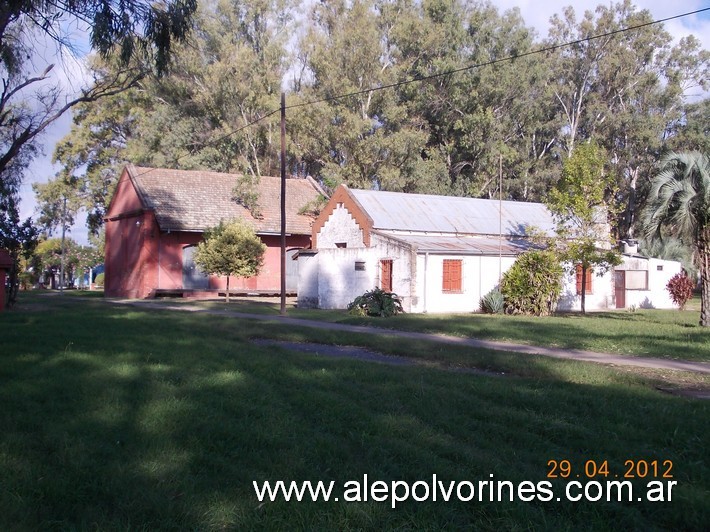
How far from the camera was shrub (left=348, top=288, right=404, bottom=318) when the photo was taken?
78.3 feet

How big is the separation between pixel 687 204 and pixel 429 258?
9.89 meters

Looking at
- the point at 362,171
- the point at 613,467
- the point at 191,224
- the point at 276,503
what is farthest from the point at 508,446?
the point at 362,171

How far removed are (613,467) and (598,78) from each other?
4959 centimetres

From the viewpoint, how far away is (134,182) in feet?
128

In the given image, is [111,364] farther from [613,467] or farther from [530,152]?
[530,152]

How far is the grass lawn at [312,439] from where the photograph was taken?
16.1 ft

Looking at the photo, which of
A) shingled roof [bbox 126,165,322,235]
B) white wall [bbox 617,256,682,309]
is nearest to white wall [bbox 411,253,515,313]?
white wall [bbox 617,256,682,309]

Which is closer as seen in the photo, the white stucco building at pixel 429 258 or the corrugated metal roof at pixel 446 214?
the white stucco building at pixel 429 258

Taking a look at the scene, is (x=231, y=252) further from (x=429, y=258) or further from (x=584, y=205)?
(x=584, y=205)

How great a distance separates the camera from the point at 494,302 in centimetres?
2655

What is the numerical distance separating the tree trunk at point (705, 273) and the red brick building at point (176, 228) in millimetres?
22761

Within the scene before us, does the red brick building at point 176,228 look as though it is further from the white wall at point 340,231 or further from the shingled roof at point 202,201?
the white wall at point 340,231

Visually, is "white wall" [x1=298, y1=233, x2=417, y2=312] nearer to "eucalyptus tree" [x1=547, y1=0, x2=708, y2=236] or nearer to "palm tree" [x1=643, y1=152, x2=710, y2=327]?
"palm tree" [x1=643, y1=152, x2=710, y2=327]

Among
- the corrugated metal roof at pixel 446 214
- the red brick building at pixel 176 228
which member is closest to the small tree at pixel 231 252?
the corrugated metal roof at pixel 446 214
